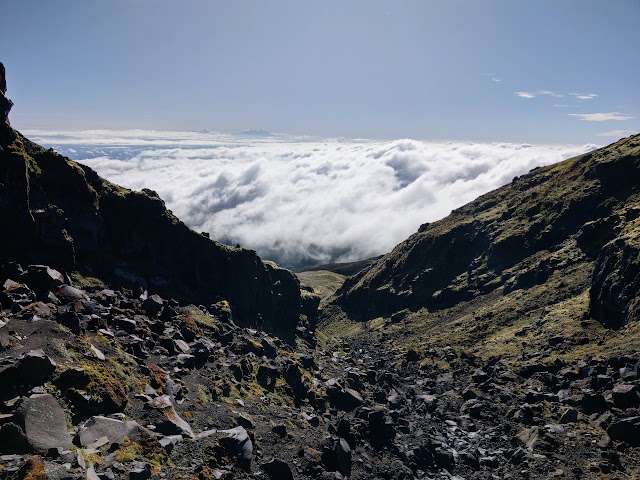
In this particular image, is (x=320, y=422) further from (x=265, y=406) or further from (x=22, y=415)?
(x=22, y=415)

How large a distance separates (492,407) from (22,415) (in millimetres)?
55130

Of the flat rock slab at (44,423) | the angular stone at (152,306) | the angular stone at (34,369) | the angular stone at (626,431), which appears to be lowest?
the angular stone at (626,431)

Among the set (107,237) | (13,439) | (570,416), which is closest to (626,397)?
(570,416)

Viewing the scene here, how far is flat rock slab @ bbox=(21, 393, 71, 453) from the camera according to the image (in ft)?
71.1

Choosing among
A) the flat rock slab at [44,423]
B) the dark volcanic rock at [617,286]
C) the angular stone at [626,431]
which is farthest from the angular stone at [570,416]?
the flat rock slab at [44,423]

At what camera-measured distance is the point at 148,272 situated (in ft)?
217

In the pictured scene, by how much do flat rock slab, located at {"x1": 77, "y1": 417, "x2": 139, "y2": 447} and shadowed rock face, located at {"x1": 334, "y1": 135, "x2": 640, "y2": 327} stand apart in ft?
252

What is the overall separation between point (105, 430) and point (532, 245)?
465ft

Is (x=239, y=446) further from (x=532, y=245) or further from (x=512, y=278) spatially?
(x=532, y=245)

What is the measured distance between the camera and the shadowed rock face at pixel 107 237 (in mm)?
45781

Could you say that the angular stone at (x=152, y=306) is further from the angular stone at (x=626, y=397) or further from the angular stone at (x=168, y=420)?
the angular stone at (x=626, y=397)

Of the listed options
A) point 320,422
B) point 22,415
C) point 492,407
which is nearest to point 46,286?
point 22,415

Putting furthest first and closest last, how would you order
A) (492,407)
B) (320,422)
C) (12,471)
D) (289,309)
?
(289,309) → (492,407) → (320,422) → (12,471)

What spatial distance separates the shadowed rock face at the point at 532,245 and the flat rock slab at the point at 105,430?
252 ft
